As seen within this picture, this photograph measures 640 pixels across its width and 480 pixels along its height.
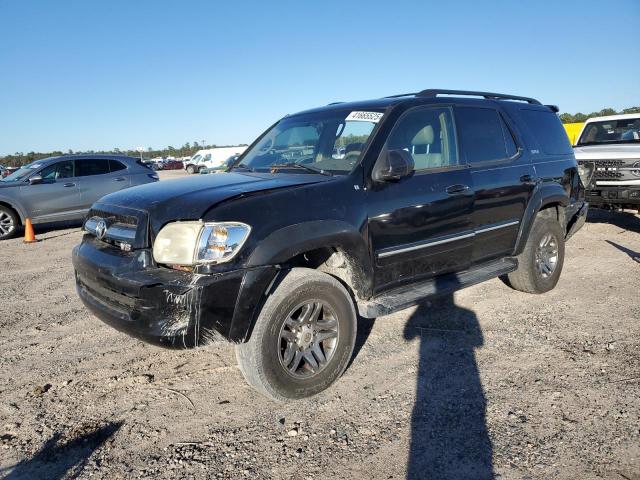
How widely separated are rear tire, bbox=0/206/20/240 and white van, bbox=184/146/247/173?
26291 mm

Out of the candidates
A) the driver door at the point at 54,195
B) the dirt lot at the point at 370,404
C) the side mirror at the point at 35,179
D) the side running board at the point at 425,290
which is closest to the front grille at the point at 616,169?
the dirt lot at the point at 370,404

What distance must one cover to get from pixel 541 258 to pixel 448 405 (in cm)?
282

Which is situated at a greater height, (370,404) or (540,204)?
(540,204)

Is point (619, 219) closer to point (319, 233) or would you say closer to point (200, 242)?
point (319, 233)

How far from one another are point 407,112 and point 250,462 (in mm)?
2855

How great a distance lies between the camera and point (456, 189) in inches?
160

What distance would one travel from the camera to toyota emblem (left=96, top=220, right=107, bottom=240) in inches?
131

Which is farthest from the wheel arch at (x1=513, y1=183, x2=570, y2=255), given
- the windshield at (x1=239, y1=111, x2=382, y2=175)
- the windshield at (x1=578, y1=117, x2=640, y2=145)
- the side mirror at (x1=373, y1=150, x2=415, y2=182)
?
the windshield at (x1=578, y1=117, x2=640, y2=145)

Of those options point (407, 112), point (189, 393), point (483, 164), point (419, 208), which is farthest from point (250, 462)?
point (483, 164)

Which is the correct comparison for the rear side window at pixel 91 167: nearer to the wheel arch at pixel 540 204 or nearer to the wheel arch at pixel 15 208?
the wheel arch at pixel 15 208

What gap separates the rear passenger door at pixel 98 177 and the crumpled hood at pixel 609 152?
9.55 metres

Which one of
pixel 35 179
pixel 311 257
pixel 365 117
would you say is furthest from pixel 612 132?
pixel 35 179

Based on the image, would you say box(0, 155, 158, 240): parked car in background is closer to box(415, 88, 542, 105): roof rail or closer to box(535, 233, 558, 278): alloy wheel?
box(415, 88, 542, 105): roof rail

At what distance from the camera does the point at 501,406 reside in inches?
121
